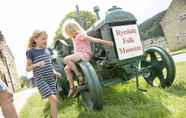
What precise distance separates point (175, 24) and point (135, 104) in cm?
4146

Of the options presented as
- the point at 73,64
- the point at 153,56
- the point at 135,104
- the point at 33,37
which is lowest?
the point at 135,104

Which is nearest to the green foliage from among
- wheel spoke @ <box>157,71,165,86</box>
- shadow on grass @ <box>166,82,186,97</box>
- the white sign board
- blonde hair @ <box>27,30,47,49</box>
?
shadow on grass @ <box>166,82,186,97</box>

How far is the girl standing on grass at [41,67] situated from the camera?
16.8 ft

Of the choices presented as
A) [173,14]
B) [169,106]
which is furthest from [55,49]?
[173,14]

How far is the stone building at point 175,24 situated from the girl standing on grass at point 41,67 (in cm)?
4116

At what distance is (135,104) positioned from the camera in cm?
586

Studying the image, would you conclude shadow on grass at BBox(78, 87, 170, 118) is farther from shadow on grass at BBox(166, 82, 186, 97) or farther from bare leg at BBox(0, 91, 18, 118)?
bare leg at BBox(0, 91, 18, 118)

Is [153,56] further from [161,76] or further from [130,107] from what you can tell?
[130,107]

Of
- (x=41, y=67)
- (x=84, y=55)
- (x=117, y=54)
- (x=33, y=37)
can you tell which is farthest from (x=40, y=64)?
(x=117, y=54)

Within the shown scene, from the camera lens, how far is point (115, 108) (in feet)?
18.4

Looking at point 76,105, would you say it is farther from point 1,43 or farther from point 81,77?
point 1,43

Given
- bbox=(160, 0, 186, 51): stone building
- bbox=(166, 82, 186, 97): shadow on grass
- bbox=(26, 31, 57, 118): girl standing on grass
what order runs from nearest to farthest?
bbox=(26, 31, 57, 118): girl standing on grass, bbox=(166, 82, 186, 97): shadow on grass, bbox=(160, 0, 186, 51): stone building

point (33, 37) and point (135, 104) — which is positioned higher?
point (33, 37)

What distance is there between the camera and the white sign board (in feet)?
20.2
